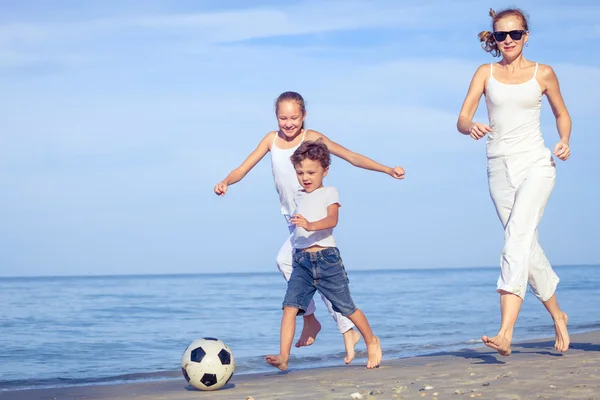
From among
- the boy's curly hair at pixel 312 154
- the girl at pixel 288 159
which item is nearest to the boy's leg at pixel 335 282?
the girl at pixel 288 159

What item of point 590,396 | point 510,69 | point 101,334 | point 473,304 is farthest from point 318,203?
point 473,304

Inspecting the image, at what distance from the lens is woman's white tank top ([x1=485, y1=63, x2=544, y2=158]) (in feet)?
18.6

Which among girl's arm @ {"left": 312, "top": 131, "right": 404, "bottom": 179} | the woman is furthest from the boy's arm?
the woman

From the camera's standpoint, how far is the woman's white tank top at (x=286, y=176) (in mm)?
6297

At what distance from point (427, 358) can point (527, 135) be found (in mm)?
2318

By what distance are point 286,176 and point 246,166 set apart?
329 mm

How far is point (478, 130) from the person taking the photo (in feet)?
17.8

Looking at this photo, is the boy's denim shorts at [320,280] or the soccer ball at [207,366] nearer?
the soccer ball at [207,366]

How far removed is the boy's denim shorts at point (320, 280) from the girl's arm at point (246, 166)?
77 cm

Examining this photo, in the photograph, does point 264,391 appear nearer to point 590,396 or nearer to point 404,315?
point 590,396

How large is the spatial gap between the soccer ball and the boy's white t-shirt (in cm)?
101

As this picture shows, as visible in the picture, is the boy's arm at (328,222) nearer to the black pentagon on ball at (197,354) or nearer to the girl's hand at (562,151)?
the black pentagon on ball at (197,354)

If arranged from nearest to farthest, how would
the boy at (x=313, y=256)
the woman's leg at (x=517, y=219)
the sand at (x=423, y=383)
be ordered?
the sand at (x=423, y=383) → the woman's leg at (x=517, y=219) → the boy at (x=313, y=256)

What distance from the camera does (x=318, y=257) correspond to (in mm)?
5691
